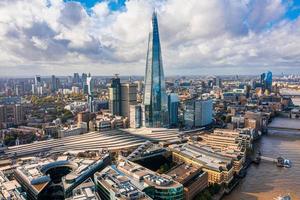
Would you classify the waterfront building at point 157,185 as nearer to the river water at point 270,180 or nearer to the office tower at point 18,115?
the river water at point 270,180

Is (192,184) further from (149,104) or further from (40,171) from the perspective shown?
(149,104)

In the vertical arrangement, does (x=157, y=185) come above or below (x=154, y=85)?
below

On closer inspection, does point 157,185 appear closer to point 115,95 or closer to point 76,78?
point 115,95

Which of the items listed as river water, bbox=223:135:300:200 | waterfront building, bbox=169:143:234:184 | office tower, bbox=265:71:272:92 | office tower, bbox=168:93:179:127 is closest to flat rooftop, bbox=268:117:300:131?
office tower, bbox=168:93:179:127

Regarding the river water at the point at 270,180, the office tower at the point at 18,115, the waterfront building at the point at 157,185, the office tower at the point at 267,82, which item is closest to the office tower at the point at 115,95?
the office tower at the point at 18,115

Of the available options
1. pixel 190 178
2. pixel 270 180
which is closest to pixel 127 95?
pixel 270 180

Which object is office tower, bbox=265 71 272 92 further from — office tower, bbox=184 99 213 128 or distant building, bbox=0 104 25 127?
distant building, bbox=0 104 25 127

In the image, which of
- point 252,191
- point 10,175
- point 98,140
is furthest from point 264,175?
point 10,175
